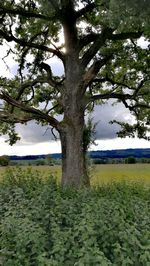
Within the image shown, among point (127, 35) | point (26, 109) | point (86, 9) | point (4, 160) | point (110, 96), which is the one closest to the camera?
point (127, 35)

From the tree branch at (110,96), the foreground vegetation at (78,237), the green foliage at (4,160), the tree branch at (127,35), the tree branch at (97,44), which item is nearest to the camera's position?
the foreground vegetation at (78,237)

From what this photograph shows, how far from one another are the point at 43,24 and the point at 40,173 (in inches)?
383

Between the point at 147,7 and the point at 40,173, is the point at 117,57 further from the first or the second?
the point at 147,7

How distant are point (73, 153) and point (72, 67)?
3.92m

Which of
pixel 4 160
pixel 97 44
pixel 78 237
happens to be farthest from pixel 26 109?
pixel 78 237

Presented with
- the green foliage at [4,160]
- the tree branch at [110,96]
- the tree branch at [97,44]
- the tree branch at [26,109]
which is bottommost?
the green foliage at [4,160]

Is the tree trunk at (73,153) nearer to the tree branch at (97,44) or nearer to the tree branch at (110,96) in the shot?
the tree branch at (110,96)

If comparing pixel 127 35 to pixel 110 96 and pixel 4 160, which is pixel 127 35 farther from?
pixel 4 160

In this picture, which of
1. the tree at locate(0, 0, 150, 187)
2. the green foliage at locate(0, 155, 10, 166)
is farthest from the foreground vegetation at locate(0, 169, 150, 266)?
the green foliage at locate(0, 155, 10, 166)

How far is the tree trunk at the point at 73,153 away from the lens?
19.4 meters

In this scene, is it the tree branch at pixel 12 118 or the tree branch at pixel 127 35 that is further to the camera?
the tree branch at pixel 12 118

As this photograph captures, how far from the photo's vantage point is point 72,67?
66.5 feet

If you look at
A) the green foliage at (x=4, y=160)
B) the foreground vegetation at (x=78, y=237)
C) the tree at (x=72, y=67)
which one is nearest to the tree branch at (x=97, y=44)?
the tree at (x=72, y=67)

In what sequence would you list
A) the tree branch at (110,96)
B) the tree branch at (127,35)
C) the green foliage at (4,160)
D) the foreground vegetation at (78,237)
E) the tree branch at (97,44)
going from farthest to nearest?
the green foliage at (4,160), the tree branch at (110,96), the tree branch at (97,44), the tree branch at (127,35), the foreground vegetation at (78,237)
